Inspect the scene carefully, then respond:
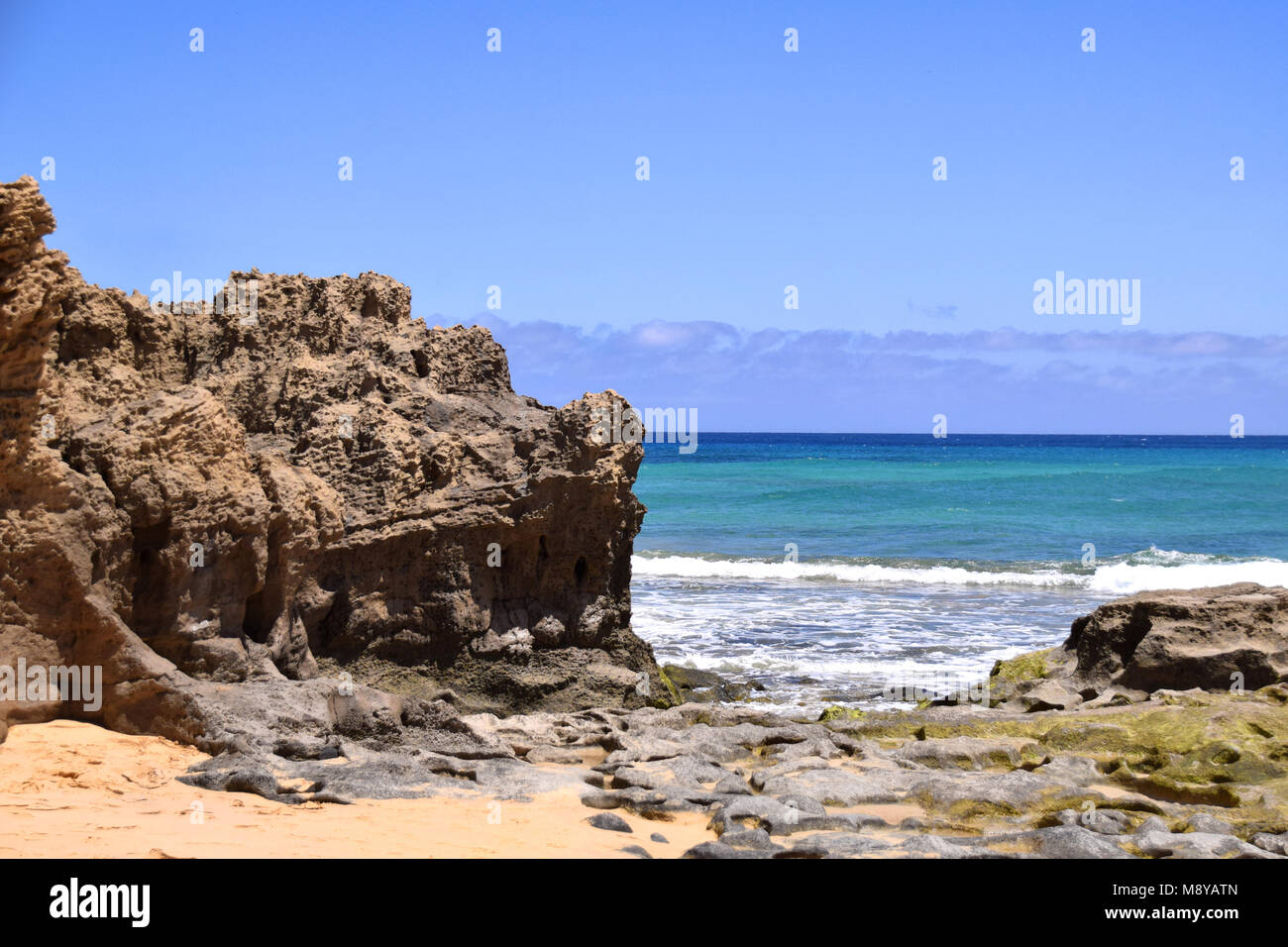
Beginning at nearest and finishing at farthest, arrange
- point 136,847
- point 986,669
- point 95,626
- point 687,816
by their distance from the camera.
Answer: point 136,847 → point 687,816 → point 95,626 → point 986,669

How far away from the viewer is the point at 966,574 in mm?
18328

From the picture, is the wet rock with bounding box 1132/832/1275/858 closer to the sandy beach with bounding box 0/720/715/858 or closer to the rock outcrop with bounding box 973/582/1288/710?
the sandy beach with bounding box 0/720/715/858

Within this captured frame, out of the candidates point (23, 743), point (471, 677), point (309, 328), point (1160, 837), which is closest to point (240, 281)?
point (309, 328)

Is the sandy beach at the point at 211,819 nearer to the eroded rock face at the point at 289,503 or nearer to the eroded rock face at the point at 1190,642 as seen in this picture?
the eroded rock face at the point at 289,503

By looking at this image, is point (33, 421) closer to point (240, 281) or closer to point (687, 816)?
point (240, 281)

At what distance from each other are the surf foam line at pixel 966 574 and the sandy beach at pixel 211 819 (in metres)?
12.9

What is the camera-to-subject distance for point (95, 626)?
5652 mm

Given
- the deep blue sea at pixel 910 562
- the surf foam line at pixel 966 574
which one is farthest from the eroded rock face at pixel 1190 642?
the surf foam line at pixel 966 574

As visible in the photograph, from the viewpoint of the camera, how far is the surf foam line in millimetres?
17766

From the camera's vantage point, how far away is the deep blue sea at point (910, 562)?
38.0 feet

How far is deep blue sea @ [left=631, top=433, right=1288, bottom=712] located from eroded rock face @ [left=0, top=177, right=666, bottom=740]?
245cm

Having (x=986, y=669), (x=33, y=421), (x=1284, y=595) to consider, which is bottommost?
(x=986, y=669)

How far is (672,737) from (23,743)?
3.53m

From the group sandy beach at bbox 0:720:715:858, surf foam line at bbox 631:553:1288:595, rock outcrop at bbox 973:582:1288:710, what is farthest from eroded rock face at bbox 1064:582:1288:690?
surf foam line at bbox 631:553:1288:595
